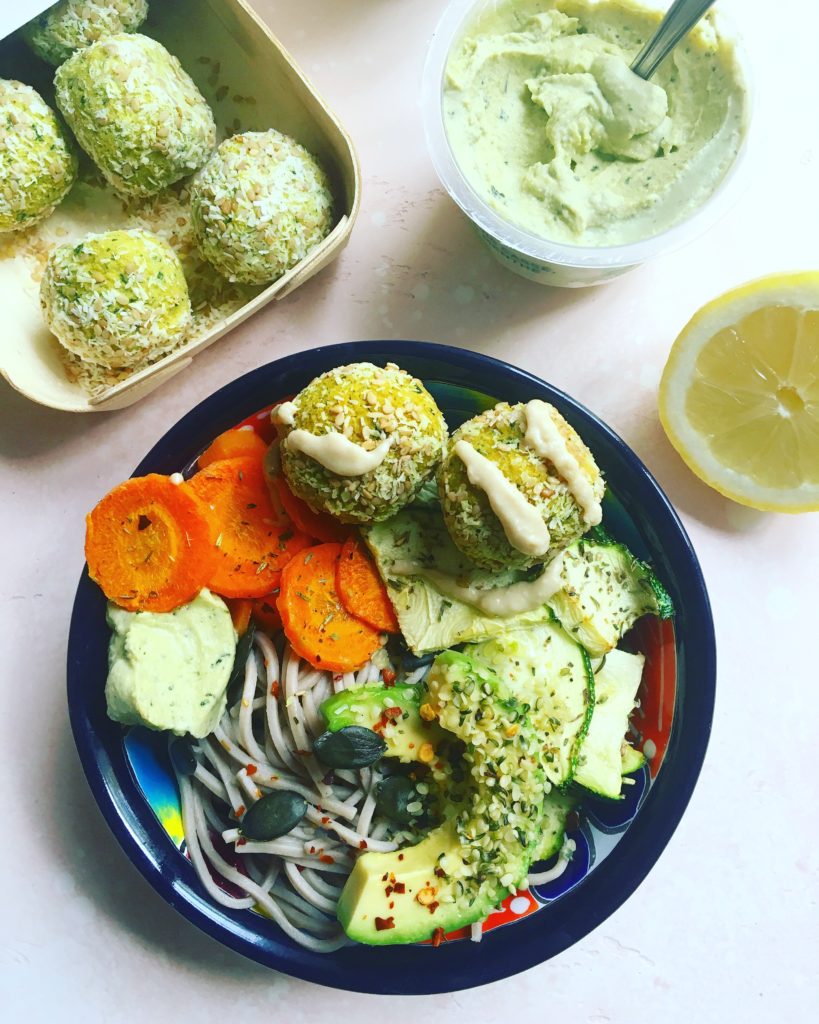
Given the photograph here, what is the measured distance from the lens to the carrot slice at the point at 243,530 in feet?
4.46

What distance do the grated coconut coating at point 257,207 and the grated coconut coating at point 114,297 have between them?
0.10 metres

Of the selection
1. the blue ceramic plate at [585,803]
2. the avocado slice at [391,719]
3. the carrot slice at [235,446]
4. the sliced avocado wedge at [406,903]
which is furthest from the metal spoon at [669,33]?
the sliced avocado wedge at [406,903]

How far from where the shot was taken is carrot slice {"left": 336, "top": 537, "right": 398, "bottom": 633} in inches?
53.4

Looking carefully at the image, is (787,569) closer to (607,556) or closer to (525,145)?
(607,556)

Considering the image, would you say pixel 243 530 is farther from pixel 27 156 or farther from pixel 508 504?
pixel 27 156

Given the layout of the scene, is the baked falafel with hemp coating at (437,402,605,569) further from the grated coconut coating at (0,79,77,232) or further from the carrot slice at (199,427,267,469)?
the grated coconut coating at (0,79,77,232)

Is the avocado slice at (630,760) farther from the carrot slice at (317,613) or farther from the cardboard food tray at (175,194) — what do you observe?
the cardboard food tray at (175,194)

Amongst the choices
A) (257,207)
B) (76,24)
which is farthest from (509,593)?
(76,24)

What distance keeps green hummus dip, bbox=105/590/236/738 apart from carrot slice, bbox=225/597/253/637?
6cm

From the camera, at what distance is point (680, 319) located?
160 centimetres

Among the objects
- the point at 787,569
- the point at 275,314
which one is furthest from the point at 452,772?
the point at 275,314

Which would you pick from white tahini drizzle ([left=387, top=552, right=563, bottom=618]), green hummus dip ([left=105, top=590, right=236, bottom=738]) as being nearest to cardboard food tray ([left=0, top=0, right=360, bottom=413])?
green hummus dip ([left=105, top=590, right=236, bottom=738])

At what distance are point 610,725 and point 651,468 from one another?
1.61 ft

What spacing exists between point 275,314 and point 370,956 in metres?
1.09
